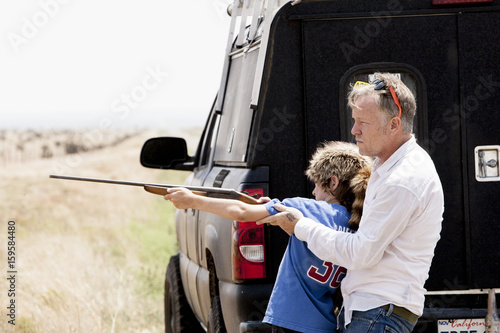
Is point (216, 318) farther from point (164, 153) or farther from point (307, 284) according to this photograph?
point (164, 153)

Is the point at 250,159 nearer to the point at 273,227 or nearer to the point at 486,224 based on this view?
the point at 273,227

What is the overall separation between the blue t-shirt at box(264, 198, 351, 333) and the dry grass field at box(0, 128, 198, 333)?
3787 mm

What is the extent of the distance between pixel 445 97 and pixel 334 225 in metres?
1.46

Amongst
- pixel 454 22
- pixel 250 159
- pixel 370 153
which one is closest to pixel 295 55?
pixel 250 159

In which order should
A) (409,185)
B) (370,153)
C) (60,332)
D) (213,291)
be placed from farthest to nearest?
(60,332) < (213,291) < (370,153) < (409,185)

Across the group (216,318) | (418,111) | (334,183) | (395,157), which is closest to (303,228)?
(334,183)

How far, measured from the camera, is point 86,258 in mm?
11539

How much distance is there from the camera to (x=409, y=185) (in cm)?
321

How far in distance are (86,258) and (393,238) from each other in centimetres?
883

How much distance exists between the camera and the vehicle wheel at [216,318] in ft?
16.4

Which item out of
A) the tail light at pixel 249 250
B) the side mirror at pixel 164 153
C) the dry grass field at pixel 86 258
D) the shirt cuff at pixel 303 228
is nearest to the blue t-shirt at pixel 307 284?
the shirt cuff at pixel 303 228

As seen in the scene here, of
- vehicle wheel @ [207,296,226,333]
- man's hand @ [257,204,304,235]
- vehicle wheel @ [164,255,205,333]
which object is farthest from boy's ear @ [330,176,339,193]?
vehicle wheel @ [164,255,205,333]

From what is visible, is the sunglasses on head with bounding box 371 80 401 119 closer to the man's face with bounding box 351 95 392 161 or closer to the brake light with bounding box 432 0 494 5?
the man's face with bounding box 351 95 392 161

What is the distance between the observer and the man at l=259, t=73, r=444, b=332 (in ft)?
10.6
